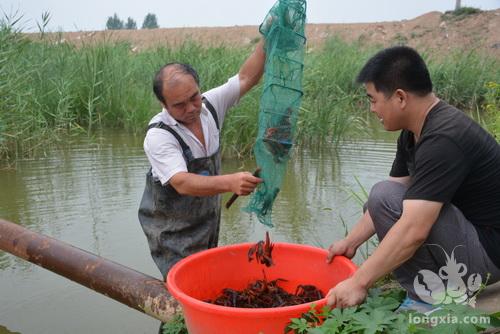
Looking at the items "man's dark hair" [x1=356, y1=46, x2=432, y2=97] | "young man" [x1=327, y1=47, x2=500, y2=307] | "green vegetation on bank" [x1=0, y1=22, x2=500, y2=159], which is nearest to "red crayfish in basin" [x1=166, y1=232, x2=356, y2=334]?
"young man" [x1=327, y1=47, x2=500, y2=307]

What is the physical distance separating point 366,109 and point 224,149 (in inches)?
147

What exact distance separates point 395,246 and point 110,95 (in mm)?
5801

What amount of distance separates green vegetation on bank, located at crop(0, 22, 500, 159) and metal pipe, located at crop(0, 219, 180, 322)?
2.73m

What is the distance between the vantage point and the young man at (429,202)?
199cm

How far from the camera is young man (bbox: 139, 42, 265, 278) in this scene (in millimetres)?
2434

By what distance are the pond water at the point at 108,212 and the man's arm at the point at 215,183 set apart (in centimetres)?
96

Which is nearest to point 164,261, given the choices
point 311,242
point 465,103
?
point 311,242

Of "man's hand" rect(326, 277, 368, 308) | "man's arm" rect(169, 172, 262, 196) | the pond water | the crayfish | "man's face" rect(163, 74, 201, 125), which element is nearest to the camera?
"man's hand" rect(326, 277, 368, 308)

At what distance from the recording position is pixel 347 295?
77.6 inches

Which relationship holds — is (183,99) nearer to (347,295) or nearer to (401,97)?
(401,97)

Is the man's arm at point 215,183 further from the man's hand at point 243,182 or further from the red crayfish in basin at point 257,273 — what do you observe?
the red crayfish in basin at point 257,273

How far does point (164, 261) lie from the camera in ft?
9.30

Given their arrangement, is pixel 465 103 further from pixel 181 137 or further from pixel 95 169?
pixel 181 137

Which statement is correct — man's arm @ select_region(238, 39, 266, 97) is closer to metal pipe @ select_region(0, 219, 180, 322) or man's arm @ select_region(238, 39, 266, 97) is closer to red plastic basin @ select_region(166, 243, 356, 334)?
red plastic basin @ select_region(166, 243, 356, 334)
